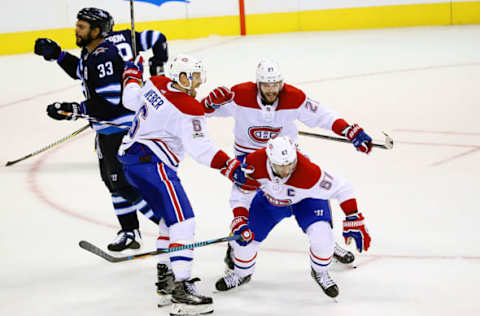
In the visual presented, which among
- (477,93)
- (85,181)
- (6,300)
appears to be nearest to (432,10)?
(477,93)

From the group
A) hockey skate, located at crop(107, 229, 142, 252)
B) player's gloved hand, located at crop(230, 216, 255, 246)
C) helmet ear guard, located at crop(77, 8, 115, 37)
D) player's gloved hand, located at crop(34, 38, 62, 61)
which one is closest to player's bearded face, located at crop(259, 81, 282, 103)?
player's gloved hand, located at crop(230, 216, 255, 246)

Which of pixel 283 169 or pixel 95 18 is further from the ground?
pixel 95 18

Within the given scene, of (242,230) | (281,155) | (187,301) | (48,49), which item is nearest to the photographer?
(281,155)

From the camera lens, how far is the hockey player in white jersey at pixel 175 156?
3.74 metres

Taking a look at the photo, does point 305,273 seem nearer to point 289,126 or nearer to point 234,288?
point 234,288

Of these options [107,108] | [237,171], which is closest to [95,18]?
[107,108]

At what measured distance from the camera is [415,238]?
472 cm

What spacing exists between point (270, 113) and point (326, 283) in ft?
3.11

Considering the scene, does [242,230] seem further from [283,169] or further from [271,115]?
[271,115]

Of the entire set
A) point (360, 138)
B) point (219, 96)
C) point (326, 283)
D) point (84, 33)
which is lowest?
point (326, 283)

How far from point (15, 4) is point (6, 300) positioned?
947cm

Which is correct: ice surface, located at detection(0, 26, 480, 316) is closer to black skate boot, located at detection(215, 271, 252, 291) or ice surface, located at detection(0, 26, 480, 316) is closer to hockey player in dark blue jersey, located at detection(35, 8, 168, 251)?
black skate boot, located at detection(215, 271, 252, 291)

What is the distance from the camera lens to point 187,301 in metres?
3.77

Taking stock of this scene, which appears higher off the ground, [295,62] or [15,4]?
[15,4]
